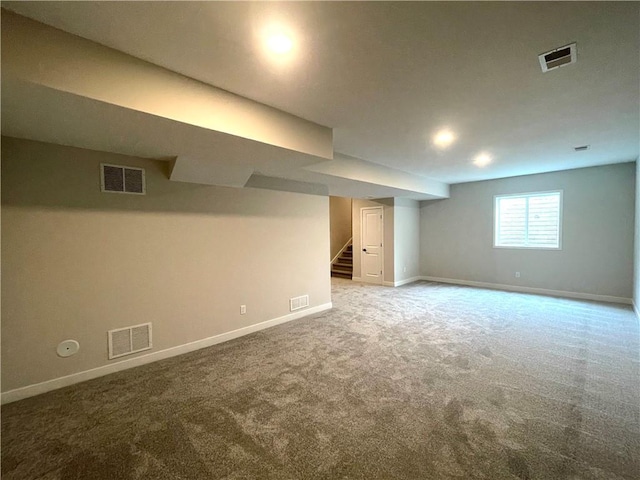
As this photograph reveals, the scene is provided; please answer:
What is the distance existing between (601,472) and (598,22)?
2611 mm

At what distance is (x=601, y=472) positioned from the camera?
162cm

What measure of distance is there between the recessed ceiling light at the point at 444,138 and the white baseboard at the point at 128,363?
3376 mm

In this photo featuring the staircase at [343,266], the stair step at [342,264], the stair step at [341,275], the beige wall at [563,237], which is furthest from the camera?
the stair step at [342,264]

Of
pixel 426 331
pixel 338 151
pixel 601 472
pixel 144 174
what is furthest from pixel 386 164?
pixel 601 472

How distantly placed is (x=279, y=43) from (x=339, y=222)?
8.34 metres

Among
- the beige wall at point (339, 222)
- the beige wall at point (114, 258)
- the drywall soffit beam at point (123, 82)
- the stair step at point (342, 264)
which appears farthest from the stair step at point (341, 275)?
the drywall soffit beam at point (123, 82)

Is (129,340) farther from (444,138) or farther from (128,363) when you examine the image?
(444,138)

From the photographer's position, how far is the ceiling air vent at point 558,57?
1.86 meters

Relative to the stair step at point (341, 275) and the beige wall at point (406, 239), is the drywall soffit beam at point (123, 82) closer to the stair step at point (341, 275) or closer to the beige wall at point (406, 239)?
the beige wall at point (406, 239)

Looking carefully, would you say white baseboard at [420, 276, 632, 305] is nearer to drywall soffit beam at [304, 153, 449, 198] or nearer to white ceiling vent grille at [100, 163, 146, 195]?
drywall soffit beam at [304, 153, 449, 198]

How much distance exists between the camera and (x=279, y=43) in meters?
1.75

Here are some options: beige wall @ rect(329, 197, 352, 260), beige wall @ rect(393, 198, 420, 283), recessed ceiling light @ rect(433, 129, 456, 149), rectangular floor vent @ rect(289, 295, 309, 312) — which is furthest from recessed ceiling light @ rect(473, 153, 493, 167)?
beige wall @ rect(329, 197, 352, 260)

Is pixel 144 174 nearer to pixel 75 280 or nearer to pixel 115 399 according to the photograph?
pixel 75 280

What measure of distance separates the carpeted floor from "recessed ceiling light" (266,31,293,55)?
8.48ft
